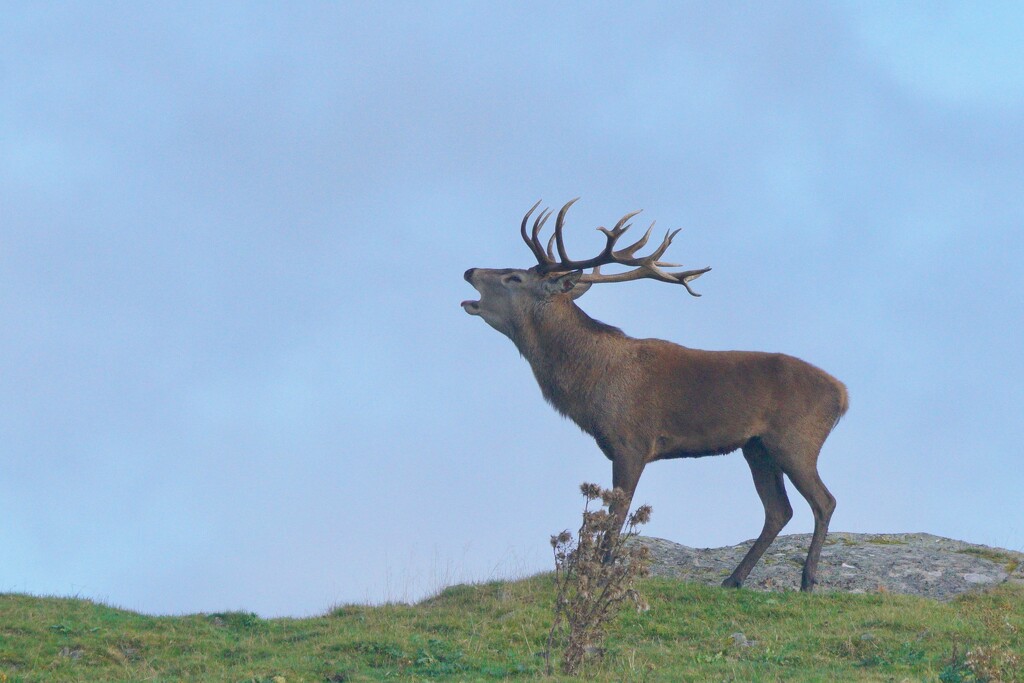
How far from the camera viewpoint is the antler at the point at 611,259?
12.1 meters

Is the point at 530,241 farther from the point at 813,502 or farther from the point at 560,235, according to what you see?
the point at 813,502

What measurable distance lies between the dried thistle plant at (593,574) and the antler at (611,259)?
424cm

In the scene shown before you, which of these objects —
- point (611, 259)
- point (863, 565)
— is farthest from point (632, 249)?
point (863, 565)

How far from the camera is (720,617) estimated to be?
10289 millimetres

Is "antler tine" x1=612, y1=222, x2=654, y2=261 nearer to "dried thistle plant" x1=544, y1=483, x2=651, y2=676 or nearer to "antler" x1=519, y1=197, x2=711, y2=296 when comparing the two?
"antler" x1=519, y1=197, x2=711, y2=296

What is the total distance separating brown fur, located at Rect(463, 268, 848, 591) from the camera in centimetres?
1133

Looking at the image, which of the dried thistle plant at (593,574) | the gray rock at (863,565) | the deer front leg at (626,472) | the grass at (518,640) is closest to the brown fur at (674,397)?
the deer front leg at (626,472)

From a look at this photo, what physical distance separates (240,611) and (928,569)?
23.2 feet

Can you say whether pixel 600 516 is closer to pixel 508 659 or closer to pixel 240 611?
pixel 508 659

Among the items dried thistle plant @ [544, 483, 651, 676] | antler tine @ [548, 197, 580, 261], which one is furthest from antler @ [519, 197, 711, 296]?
dried thistle plant @ [544, 483, 651, 676]

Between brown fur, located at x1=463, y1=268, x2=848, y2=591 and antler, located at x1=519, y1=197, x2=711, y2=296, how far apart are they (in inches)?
6.9

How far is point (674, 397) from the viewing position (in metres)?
11.4

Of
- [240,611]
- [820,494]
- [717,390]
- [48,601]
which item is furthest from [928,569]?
[48,601]

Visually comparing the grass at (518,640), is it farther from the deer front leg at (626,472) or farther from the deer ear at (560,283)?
the deer ear at (560,283)
